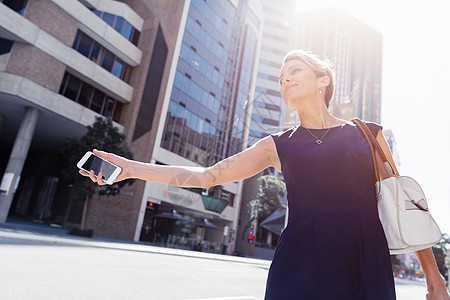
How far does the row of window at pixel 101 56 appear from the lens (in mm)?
23431

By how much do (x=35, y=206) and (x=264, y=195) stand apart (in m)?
25.7

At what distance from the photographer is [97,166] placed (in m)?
1.74

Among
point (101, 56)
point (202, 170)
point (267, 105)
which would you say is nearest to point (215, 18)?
point (101, 56)

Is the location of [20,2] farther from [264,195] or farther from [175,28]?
[264,195]

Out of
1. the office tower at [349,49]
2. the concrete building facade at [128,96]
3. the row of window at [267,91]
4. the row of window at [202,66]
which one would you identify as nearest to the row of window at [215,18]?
the concrete building facade at [128,96]

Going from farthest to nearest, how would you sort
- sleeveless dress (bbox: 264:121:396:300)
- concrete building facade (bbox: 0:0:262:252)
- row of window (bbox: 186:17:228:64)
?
row of window (bbox: 186:17:228:64) < concrete building facade (bbox: 0:0:262:252) < sleeveless dress (bbox: 264:121:396:300)

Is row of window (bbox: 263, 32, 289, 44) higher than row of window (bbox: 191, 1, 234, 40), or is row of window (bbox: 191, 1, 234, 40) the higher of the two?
row of window (bbox: 263, 32, 289, 44)

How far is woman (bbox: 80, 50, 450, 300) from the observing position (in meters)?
1.22

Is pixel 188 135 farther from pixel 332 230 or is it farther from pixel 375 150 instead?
pixel 332 230

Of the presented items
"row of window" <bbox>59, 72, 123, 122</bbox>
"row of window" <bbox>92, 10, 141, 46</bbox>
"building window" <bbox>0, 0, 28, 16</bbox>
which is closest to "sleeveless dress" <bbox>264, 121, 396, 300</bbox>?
"building window" <bbox>0, 0, 28, 16</bbox>

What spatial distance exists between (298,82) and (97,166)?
126cm

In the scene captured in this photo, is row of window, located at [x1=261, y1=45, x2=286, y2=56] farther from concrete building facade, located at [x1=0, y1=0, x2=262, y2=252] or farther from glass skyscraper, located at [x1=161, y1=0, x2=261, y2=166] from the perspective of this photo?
concrete building facade, located at [x1=0, y1=0, x2=262, y2=252]

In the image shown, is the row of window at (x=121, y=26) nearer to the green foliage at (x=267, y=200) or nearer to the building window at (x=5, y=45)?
the building window at (x=5, y=45)

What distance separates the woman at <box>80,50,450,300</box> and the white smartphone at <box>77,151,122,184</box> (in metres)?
0.04
